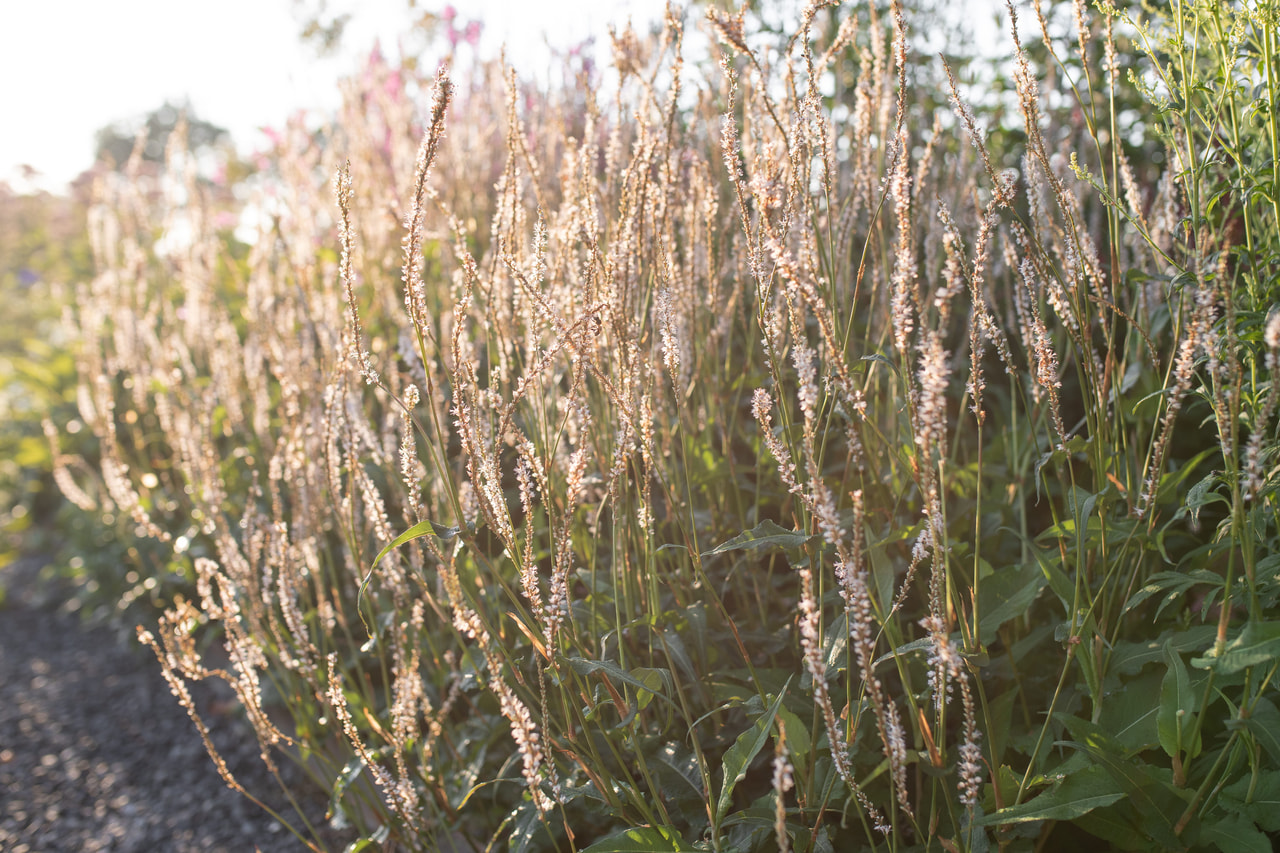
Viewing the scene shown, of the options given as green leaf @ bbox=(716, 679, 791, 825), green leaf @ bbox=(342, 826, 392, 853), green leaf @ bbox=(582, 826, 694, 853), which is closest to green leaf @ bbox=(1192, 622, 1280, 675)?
green leaf @ bbox=(716, 679, 791, 825)

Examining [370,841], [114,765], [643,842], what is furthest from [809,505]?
[114,765]

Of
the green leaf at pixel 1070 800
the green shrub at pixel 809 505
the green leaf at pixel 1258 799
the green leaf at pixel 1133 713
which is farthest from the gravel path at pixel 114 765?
the green leaf at pixel 1258 799

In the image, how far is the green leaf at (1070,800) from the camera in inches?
37.4

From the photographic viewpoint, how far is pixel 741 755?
105cm

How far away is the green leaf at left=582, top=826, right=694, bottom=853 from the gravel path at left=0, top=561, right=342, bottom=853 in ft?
4.03

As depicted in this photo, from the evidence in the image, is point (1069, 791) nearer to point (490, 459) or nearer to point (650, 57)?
point (490, 459)

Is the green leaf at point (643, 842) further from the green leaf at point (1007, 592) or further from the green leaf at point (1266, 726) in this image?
the green leaf at point (1266, 726)

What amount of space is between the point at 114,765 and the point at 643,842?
2.24 m

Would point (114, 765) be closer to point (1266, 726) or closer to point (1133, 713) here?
point (1133, 713)

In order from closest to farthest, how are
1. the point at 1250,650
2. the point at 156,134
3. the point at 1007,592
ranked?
1. the point at 1250,650
2. the point at 1007,592
3. the point at 156,134

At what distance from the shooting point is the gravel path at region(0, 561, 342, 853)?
6.79ft

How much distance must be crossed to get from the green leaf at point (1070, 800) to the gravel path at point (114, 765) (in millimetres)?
1592

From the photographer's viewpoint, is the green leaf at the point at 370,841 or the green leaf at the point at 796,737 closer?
the green leaf at the point at 796,737

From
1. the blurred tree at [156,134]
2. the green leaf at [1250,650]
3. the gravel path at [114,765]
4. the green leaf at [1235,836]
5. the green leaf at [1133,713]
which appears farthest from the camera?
the blurred tree at [156,134]
